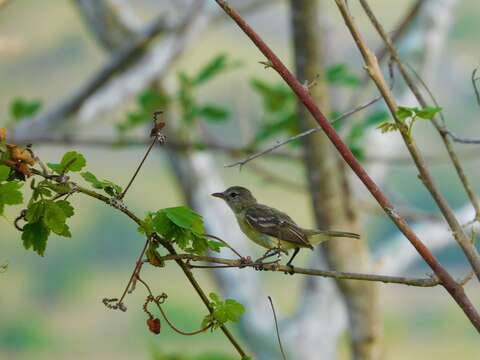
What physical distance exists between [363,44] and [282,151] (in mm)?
2258

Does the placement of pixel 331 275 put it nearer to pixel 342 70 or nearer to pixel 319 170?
pixel 319 170

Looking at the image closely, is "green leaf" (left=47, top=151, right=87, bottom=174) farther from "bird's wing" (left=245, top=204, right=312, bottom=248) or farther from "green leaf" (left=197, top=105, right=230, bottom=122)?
"green leaf" (left=197, top=105, right=230, bottom=122)

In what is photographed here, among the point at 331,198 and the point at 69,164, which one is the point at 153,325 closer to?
the point at 69,164

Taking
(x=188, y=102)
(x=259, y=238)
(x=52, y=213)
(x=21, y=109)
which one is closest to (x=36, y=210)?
(x=52, y=213)

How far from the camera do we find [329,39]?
4574mm

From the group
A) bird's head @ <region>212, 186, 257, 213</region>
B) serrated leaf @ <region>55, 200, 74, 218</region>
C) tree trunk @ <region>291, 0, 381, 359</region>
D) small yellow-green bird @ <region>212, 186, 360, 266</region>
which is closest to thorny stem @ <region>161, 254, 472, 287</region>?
serrated leaf @ <region>55, 200, 74, 218</region>

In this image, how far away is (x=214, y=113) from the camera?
9.59 ft

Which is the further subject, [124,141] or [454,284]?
[124,141]

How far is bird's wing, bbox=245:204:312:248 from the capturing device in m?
1.85

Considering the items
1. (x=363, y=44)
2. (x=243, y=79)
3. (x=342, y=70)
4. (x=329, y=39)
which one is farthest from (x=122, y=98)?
(x=363, y=44)

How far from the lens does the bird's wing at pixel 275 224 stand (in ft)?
6.08

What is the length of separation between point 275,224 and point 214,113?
3.49 ft

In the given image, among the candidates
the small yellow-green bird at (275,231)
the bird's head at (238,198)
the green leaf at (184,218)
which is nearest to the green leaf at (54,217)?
the green leaf at (184,218)

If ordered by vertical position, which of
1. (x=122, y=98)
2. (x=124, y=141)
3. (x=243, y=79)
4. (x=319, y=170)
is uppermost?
(x=243, y=79)
